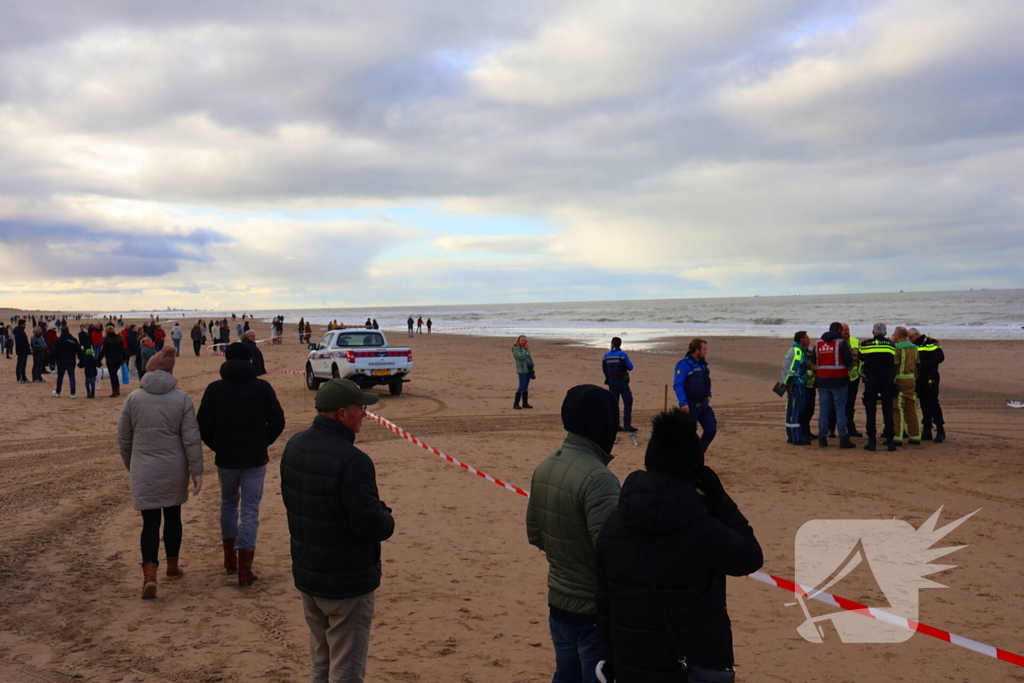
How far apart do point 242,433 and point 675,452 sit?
443 cm

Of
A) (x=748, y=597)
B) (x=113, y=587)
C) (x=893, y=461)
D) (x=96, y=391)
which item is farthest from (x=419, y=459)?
(x=96, y=391)

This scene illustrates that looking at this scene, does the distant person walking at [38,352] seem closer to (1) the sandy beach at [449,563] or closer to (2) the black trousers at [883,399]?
(1) the sandy beach at [449,563]

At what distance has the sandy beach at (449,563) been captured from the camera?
498 centimetres

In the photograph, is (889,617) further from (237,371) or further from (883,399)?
(883,399)

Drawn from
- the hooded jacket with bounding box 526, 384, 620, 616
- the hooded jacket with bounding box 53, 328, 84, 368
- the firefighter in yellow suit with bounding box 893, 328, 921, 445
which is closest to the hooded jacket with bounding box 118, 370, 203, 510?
the hooded jacket with bounding box 526, 384, 620, 616

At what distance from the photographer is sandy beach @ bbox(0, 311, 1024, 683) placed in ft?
16.3

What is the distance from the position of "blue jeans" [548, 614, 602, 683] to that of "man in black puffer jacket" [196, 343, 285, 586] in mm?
3416

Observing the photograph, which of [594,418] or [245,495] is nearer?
[594,418]

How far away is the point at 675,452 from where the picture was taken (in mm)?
2730

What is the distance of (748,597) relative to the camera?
6090 millimetres

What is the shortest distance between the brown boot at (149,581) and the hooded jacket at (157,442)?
0.50 meters

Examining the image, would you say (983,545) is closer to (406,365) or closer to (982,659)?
(982,659)

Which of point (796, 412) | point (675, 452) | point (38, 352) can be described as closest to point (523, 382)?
point (796, 412)

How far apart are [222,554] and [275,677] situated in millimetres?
2816
